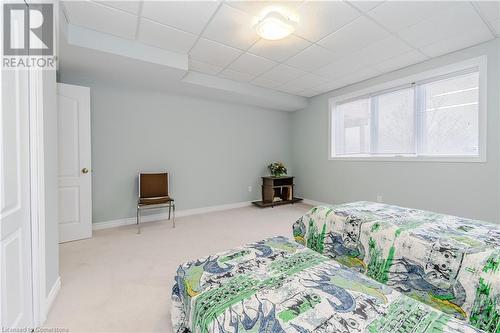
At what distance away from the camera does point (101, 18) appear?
2242 mm

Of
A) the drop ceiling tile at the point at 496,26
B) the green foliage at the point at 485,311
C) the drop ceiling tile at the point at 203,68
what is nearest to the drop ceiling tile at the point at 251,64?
the drop ceiling tile at the point at 203,68

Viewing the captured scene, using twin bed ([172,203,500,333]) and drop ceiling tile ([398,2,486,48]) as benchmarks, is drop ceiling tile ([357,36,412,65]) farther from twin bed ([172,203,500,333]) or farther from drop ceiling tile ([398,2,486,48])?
twin bed ([172,203,500,333])

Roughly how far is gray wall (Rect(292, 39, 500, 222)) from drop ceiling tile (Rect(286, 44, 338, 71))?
1263 mm

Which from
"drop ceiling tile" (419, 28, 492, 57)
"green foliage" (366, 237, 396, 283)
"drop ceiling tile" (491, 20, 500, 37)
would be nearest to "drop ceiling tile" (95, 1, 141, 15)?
"green foliage" (366, 237, 396, 283)

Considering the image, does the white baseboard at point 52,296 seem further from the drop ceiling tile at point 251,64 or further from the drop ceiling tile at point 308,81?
the drop ceiling tile at point 308,81

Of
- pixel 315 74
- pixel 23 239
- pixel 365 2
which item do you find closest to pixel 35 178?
pixel 23 239

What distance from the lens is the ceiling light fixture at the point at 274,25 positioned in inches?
83.7

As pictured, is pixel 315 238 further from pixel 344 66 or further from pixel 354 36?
pixel 344 66

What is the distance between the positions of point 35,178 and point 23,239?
0.39m

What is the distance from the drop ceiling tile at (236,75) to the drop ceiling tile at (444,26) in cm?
218

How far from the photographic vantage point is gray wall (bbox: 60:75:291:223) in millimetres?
3498

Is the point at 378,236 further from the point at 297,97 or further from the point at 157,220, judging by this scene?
the point at 297,97

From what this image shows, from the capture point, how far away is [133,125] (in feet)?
12.2

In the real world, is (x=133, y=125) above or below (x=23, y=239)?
above
